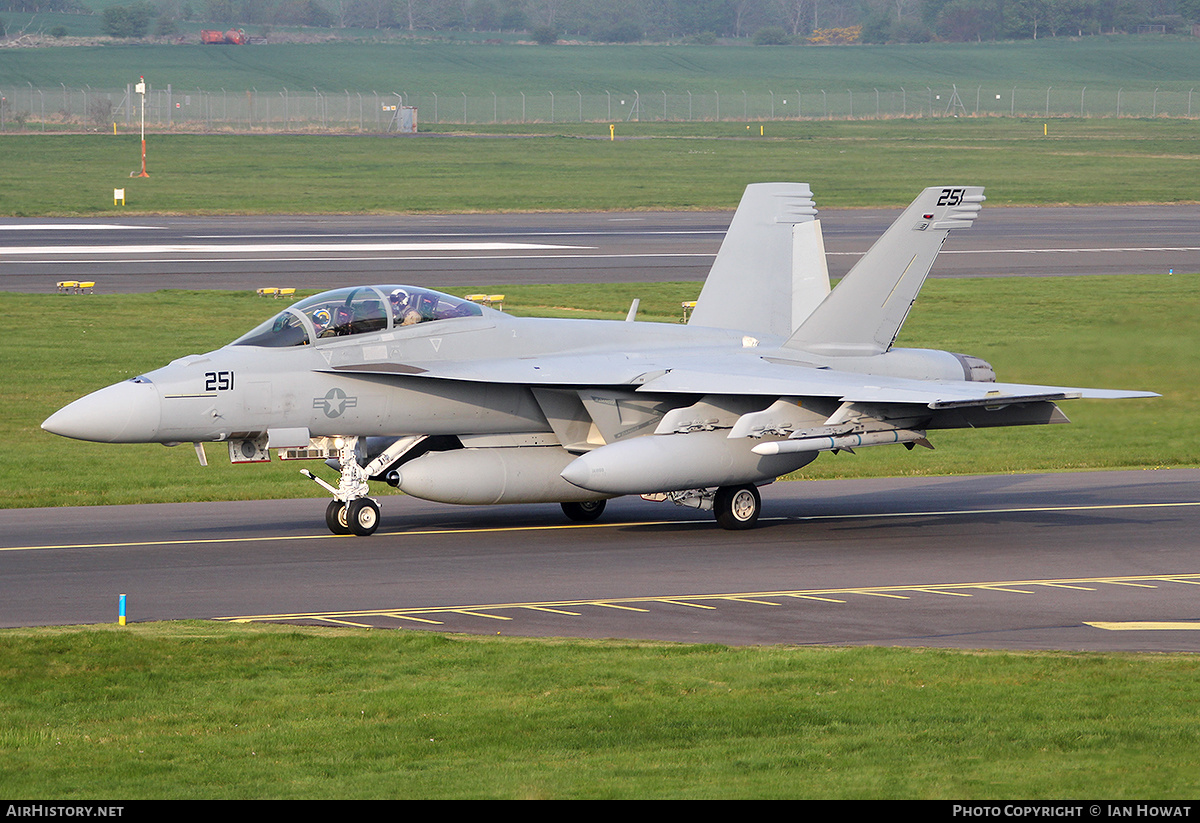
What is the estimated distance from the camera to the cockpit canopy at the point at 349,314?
20.6m

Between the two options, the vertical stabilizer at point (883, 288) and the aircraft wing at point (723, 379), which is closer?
the aircraft wing at point (723, 379)

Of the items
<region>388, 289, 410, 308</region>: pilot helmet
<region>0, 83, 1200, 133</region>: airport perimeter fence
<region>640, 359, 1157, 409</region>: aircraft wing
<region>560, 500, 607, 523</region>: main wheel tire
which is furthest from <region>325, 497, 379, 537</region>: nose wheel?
<region>0, 83, 1200, 133</region>: airport perimeter fence

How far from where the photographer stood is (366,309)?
2114 cm

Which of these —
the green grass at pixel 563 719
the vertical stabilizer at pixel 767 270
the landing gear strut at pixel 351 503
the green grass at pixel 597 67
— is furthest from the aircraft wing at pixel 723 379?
the green grass at pixel 597 67

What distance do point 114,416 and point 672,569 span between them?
7064mm

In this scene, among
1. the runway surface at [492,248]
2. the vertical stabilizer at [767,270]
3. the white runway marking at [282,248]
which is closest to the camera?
the vertical stabilizer at [767,270]

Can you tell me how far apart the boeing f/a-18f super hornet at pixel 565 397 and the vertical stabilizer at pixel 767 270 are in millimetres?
2300

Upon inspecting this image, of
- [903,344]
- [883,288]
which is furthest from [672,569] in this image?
[903,344]

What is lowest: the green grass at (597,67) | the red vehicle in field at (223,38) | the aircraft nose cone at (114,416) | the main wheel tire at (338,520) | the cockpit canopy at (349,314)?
the main wheel tire at (338,520)

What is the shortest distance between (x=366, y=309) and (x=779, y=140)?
94851 millimetres

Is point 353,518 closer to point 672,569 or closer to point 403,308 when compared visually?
point 403,308

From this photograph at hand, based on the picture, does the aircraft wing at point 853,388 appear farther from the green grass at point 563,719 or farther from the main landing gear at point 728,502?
the green grass at point 563,719
